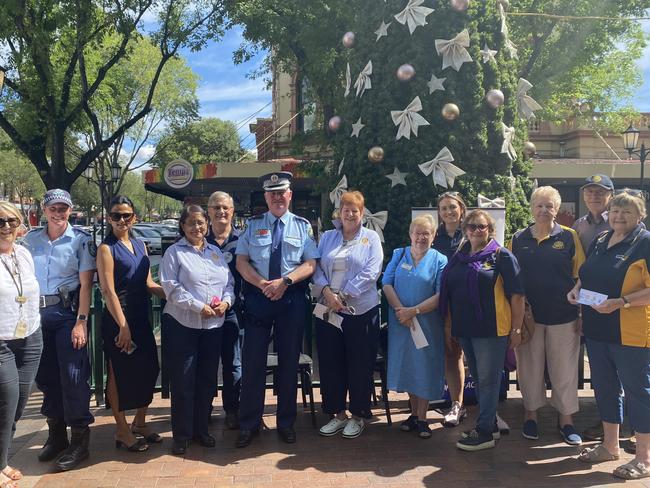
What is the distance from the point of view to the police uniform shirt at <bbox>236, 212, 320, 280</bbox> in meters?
4.23

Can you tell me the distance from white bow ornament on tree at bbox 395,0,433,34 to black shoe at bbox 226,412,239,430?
14.4ft

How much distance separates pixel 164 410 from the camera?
5.19m

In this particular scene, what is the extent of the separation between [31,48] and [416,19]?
32.5 feet

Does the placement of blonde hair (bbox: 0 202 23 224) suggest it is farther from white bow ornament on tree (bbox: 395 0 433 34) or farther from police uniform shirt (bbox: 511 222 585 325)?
white bow ornament on tree (bbox: 395 0 433 34)

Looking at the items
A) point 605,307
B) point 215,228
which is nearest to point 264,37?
point 215,228

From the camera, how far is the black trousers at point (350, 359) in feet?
14.3

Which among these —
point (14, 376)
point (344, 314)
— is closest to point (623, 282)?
point (344, 314)

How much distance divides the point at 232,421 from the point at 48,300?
1.81 meters

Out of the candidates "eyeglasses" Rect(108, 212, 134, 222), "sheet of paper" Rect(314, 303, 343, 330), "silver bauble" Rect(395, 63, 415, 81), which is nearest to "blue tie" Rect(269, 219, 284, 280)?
"sheet of paper" Rect(314, 303, 343, 330)

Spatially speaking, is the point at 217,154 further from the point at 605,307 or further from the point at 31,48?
the point at 605,307

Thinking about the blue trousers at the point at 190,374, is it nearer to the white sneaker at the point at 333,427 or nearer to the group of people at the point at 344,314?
the group of people at the point at 344,314

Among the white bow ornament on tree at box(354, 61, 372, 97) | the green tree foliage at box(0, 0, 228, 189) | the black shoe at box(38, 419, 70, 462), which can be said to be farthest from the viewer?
the green tree foliage at box(0, 0, 228, 189)

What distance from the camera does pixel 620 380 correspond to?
3875mm

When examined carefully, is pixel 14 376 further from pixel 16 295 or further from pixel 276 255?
pixel 276 255
